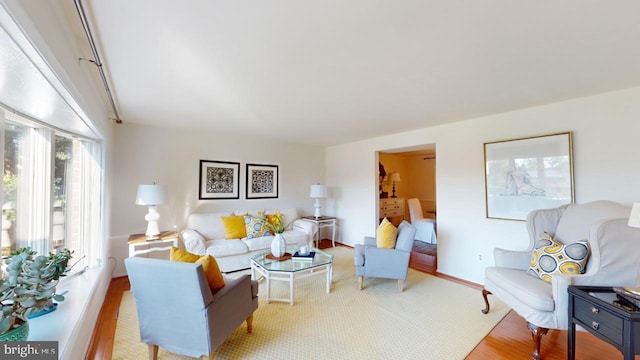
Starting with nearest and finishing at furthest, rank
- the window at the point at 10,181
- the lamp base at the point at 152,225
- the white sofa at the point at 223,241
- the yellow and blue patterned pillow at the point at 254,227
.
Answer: the window at the point at 10,181, the lamp base at the point at 152,225, the white sofa at the point at 223,241, the yellow and blue patterned pillow at the point at 254,227

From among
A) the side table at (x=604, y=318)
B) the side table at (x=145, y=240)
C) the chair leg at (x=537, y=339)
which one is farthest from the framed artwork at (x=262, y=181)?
the side table at (x=604, y=318)

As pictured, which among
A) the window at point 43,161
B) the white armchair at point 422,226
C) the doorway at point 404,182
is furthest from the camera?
the doorway at point 404,182

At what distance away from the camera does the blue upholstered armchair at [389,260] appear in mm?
3098

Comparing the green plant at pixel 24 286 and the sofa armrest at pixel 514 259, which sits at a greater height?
the green plant at pixel 24 286

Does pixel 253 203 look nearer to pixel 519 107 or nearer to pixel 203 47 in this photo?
pixel 203 47

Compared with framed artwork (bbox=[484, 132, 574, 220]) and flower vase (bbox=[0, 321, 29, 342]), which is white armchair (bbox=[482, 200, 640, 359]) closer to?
framed artwork (bbox=[484, 132, 574, 220])

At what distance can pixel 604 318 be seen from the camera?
157 centimetres

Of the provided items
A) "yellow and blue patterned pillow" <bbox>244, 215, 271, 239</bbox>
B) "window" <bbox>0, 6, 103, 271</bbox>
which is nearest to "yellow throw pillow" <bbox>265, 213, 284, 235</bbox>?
"yellow and blue patterned pillow" <bbox>244, 215, 271, 239</bbox>

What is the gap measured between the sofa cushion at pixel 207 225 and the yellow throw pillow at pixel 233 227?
0.09 m

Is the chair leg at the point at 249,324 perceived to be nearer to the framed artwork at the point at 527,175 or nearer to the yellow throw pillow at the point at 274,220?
the yellow throw pillow at the point at 274,220

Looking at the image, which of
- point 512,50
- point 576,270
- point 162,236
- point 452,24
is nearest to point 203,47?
point 452,24

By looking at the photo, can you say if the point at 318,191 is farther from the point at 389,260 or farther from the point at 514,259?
the point at 514,259

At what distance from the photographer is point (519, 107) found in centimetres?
294

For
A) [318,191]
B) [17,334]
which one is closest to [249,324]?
[17,334]
